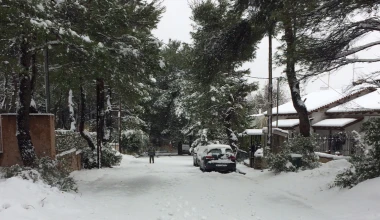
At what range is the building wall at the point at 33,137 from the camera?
35.3 ft

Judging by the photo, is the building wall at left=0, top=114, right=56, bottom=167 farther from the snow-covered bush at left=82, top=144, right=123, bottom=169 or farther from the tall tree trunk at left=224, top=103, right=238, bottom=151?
the tall tree trunk at left=224, top=103, right=238, bottom=151

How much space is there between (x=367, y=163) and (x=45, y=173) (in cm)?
845

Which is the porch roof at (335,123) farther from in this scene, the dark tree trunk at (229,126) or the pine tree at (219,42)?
the pine tree at (219,42)

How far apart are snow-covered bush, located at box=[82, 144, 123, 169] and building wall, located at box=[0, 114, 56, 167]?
5.86 meters

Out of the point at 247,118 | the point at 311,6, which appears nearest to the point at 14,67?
the point at 311,6

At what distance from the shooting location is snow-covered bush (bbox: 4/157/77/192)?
26.7 ft

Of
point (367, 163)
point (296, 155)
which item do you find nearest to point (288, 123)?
point (296, 155)

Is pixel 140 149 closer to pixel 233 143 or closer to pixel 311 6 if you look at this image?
pixel 233 143

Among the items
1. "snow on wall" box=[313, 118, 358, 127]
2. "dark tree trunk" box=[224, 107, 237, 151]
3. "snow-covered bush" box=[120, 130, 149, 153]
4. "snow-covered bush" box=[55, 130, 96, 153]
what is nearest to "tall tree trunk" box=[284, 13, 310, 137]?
"snow on wall" box=[313, 118, 358, 127]

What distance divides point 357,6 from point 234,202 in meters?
5.63

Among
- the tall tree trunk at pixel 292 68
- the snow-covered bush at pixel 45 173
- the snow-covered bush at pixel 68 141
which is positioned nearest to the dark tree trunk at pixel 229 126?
the tall tree trunk at pixel 292 68

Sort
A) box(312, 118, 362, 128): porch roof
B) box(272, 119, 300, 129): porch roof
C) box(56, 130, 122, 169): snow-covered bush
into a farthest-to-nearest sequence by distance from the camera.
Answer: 1. box(272, 119, 300, 129): porch roof
2. box(312, 118, 362, 128): porch roof
3. box(56, 130, 122, 169): snow-covered bush

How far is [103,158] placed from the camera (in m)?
18.2

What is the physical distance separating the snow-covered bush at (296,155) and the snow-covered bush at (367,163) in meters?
3.92
